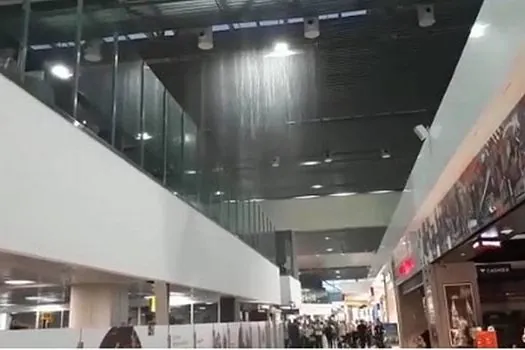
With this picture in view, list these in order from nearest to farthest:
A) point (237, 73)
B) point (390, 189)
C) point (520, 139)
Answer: point (520, 139)
point (237, 73)
point (390, 189)

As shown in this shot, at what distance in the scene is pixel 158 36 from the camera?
19.4ft

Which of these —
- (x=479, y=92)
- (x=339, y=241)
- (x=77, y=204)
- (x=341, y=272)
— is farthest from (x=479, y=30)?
(x=341, y=272)

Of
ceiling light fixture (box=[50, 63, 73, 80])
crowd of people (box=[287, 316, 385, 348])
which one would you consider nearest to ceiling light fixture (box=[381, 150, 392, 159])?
crowd of people (box=[287, 316, 385, 348])

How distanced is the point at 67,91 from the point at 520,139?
10.5 feet

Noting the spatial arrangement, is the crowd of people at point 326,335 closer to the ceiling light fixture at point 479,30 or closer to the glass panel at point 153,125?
the glass panel at point 153,125

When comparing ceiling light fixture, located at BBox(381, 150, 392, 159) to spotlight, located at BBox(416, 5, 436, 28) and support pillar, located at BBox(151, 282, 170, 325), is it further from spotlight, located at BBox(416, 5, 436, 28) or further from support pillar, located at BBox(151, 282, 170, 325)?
support pillar, located at BBox(151, 282, 170, 325)

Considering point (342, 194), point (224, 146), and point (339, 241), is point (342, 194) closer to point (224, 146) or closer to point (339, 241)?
point (339, 241)

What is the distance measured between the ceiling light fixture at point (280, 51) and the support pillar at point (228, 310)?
222 inches

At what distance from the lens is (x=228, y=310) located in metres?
10.9

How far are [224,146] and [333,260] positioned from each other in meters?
15.2

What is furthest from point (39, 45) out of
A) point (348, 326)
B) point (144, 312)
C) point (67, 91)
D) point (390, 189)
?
point (348, 326)

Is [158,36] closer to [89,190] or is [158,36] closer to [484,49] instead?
[89,190]

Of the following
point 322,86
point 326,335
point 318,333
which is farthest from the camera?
point 326,335

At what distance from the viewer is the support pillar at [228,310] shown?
10.8 m
